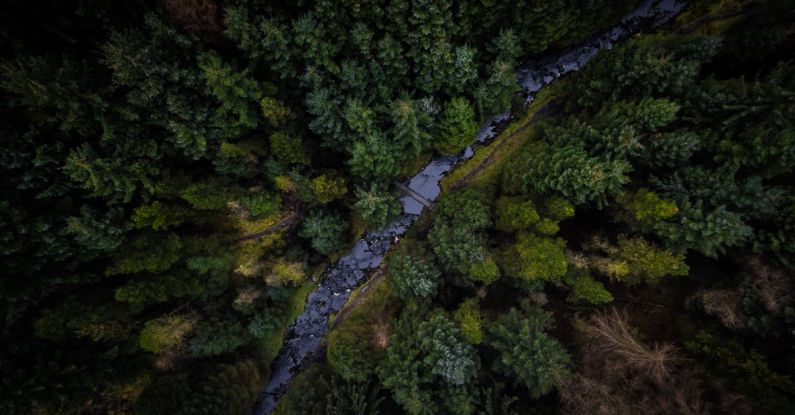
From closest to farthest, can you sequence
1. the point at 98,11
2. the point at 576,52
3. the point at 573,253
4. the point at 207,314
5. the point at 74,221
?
the point at 98,11
the point at 74,221
the point at 573,253
the point at 207,314
the point at 576,52

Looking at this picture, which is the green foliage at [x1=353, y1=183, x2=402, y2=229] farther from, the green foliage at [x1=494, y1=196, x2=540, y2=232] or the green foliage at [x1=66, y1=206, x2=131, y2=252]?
the green foliage at [x1=66, y1=206, x2=131, y2=252]

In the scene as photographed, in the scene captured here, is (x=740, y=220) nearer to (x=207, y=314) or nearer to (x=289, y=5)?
(x=289, y=5)

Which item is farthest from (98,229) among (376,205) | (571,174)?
(571,174)

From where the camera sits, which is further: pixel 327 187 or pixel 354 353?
pixel 327 187

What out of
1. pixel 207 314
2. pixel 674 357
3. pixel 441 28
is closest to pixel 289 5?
pixel 441 28

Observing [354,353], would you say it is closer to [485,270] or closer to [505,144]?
[485,270]

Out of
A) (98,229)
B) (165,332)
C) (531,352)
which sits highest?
(98,229)

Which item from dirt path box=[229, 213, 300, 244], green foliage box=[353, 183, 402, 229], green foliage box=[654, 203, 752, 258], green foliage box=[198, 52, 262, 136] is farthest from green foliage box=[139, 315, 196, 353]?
green foliage box=[654, 203, 752, 258]
